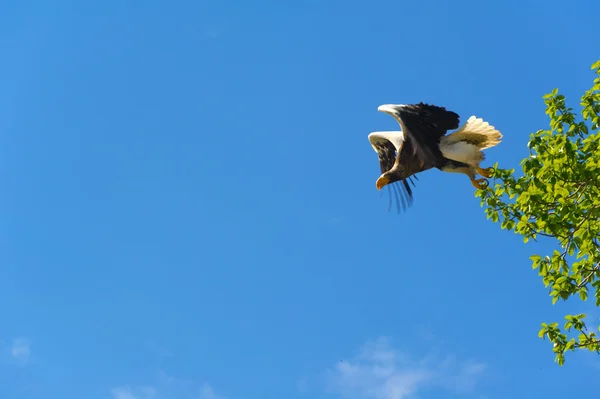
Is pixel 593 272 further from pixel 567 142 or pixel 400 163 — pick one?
pixel 400 163

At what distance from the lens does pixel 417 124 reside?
12.4m

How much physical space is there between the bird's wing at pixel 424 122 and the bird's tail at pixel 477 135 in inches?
6.1

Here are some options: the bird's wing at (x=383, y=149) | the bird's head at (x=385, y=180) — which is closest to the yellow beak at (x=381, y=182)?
the bird's head at (x=385, y=180)

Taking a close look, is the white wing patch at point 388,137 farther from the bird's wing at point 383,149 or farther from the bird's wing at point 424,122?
the bird's wing at point 424,122

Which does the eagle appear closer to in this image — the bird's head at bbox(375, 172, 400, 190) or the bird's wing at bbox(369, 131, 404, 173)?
the bird's head at bbox(375, 172, 400, 190)

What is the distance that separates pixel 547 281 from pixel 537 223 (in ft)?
2.48

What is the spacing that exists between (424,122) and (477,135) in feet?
3.08

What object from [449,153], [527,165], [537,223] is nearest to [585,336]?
[537,223]

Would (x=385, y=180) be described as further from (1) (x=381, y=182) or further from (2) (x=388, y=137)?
(2) (x=388, y=137)

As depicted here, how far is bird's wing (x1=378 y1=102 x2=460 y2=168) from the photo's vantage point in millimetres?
12352

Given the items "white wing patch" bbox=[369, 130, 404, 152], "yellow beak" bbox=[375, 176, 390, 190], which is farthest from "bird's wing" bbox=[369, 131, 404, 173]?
"yellow beak" bbox=[375, 176, 390, 190]

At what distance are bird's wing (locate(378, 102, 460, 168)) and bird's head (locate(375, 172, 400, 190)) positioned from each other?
40.0 inches

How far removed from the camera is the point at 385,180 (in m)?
13.6

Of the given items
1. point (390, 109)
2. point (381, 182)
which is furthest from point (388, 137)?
point (390, 109)
